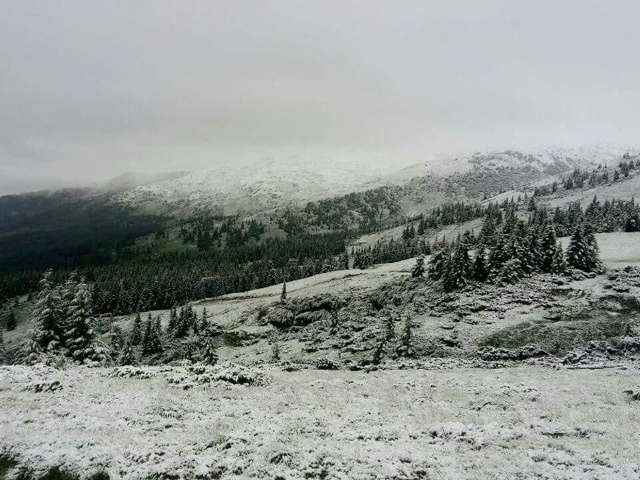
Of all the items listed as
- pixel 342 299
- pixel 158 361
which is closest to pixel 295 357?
pixel 342 299

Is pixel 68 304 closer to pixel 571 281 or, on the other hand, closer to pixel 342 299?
pixel 342 299

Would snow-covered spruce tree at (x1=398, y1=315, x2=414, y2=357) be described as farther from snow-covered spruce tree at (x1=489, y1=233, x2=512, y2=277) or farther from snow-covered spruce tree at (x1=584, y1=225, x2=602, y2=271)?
snow-covered spruce tree at (x1=584, y1=225, x2=602, y2=271)

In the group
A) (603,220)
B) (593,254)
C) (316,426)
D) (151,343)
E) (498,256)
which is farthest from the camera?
(603,220)

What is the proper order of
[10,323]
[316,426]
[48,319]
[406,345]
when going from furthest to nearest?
[10,323]
[406,345]
[48,319]
[316,426]

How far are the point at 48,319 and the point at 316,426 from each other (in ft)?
137

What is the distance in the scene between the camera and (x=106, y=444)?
809 inches

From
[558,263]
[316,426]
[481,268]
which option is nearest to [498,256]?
[481,268]

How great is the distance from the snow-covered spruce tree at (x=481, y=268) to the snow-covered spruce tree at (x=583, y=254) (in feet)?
53.4

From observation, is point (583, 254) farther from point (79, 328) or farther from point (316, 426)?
point (79, 328)

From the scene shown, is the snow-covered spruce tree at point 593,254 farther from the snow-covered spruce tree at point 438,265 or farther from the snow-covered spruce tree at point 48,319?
the snow-covered spruce tree at point 48,319

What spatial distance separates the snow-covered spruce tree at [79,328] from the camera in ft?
159

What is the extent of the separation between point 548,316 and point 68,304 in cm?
6947

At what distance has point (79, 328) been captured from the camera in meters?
49.2

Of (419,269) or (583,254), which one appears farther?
(419,269)
